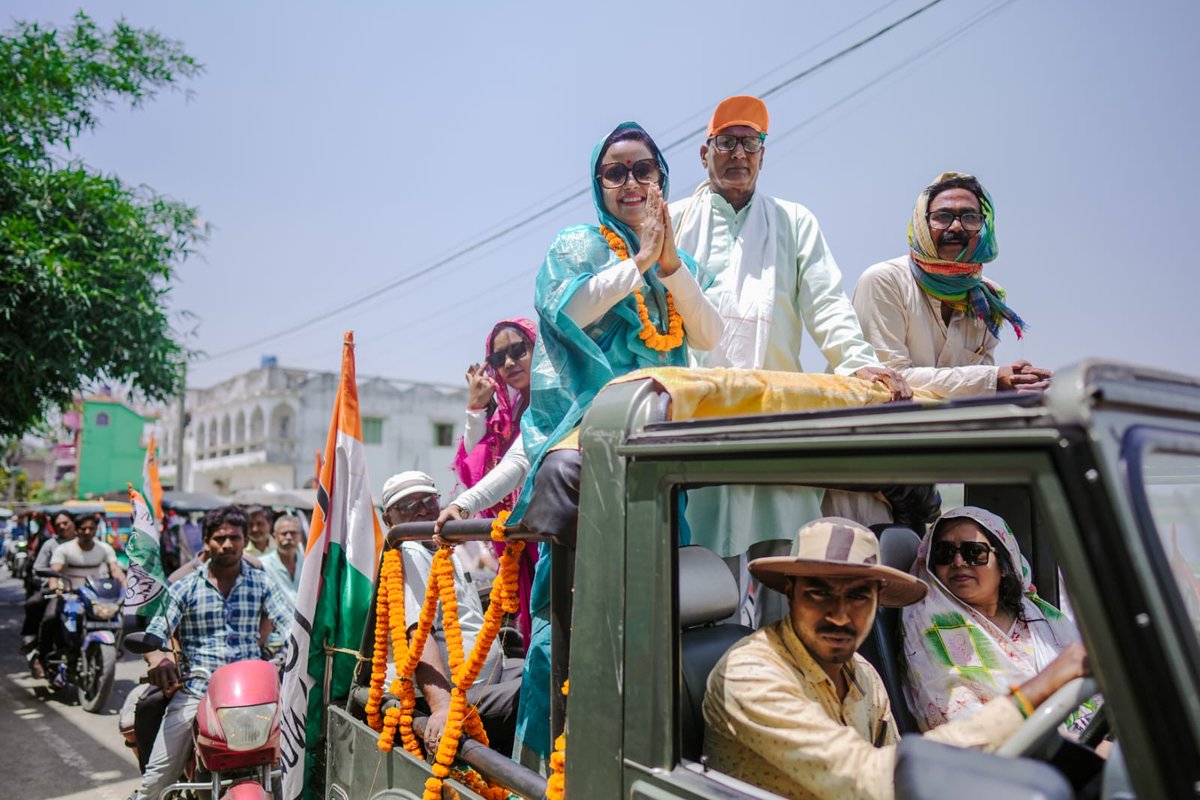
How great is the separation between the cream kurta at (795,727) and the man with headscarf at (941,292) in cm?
143

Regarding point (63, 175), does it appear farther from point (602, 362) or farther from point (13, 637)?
point (602, 362)

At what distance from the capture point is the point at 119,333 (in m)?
10.6

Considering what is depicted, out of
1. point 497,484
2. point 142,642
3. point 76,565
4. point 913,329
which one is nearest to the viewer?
point 913,329

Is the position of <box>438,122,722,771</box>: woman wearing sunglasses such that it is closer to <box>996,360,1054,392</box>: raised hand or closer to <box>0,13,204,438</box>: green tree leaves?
<box>996,360,1054,392</box>: raised hand

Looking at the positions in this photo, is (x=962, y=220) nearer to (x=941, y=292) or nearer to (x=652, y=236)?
(x=941, y=292)

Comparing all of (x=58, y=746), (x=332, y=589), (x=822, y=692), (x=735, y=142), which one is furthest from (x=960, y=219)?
(x=58, y=746)

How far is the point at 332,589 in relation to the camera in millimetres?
3281

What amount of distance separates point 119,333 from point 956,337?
10.2m

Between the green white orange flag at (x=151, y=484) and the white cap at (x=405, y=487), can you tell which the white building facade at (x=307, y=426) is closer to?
the green white orange flag at (x=151, y=484)

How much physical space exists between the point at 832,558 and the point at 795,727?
0.38 metres

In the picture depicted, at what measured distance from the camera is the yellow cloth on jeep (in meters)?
1.73

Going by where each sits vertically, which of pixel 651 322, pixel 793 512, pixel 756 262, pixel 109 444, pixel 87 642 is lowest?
pixel 87 642

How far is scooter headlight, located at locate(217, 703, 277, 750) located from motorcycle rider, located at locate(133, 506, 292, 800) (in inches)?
15.9

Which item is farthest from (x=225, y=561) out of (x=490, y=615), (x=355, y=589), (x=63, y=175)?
(x=63, y=175)
